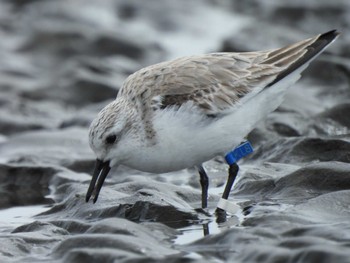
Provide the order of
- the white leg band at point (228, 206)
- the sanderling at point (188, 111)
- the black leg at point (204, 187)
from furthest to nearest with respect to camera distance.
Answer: the black leg at point (204, 187)
the white leg band at point (228, 206)
the sanderling at point (188, 111)

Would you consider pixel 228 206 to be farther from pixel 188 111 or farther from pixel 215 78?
pixel 215 78

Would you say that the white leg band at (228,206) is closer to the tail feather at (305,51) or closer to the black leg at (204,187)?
the black leg at (204,187)

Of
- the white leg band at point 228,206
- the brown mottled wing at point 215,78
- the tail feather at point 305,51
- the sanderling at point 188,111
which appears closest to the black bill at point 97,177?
the sanderling at point 188,111

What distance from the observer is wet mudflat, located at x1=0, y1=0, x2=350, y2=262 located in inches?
240

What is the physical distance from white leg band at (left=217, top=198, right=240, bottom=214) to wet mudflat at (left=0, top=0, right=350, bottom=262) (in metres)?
0.10

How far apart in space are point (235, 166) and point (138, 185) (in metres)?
0.91

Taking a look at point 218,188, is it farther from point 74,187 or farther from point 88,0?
point 88,0

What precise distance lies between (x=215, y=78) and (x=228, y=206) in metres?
1.08

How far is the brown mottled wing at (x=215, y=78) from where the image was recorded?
7.40 metres

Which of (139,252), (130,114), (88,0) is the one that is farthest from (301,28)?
(139,252)

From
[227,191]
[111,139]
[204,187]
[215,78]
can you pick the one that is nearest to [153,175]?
[204,187]

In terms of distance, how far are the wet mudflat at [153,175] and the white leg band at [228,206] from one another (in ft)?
0.32

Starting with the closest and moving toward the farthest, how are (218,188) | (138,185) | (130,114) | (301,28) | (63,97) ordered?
1. (130,114)
2. (138,185)
3. (218,188)
4. (63,97)
5. (301,28)

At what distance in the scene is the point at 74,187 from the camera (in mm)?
8344
